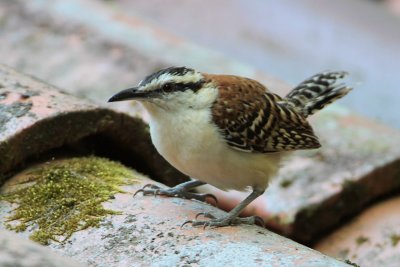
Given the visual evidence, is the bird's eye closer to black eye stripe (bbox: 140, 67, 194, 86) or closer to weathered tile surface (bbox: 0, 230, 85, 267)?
black eye stripe (bbox: 140, 67, 194, 86)

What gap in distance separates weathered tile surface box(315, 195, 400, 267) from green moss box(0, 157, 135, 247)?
1119 mm

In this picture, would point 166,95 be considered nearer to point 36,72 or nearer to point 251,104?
point 251,104

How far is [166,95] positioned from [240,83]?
37cm

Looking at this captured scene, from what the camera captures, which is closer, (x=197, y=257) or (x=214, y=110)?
(x=197, y=257)

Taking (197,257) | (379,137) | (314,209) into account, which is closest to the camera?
(197,257)

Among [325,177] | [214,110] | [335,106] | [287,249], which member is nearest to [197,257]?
[287,249]

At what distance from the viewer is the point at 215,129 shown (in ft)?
10.5

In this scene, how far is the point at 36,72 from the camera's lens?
17.0 ft

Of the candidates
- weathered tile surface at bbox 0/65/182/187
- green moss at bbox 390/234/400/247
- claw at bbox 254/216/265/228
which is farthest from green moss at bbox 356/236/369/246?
weathered tile surface at bbox 0/65/182/187

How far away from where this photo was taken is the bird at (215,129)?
3.18 m

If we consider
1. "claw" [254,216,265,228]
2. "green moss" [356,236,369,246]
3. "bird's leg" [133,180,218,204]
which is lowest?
"green moss" [356,236,369,246]

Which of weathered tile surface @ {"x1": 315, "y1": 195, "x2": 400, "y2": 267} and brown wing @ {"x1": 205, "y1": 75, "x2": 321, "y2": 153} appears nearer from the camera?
brown wing @ {"x1": 205, "y1": 75, "x2": 321, "y2": 153}

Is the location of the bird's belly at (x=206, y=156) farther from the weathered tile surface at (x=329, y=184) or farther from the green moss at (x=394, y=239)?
the green moss at (x=394, y=239)

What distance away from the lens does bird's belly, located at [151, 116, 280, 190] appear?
3180 mm
